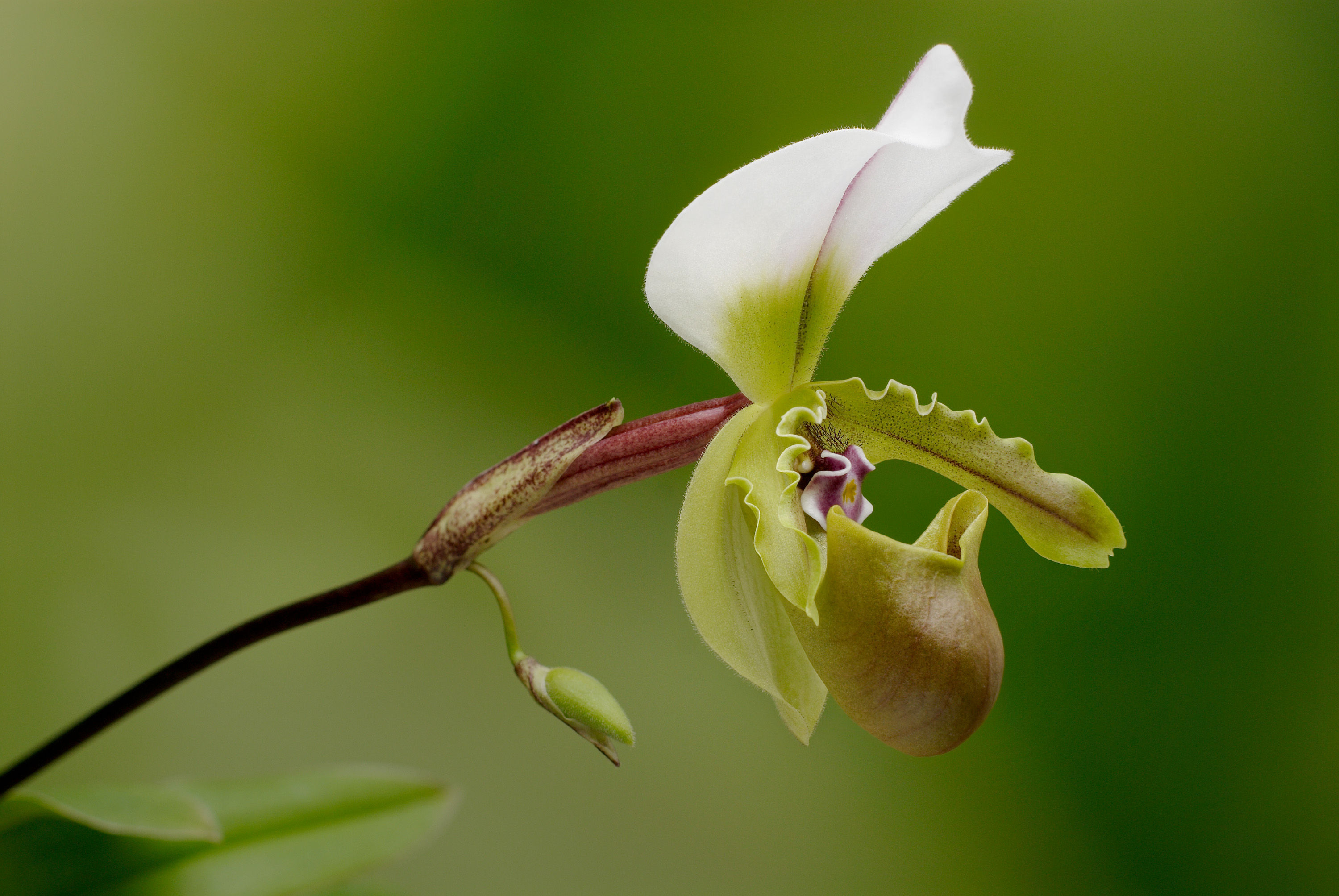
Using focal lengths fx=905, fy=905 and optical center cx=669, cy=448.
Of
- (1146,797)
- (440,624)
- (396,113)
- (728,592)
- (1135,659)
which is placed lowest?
(1146,797)

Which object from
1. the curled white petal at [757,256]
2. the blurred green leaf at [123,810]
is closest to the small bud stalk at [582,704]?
the curled white petal at [757,256]

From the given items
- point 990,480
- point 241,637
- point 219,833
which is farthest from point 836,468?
point 219,833

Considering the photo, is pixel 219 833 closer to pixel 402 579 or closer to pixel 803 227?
pixel 402 579

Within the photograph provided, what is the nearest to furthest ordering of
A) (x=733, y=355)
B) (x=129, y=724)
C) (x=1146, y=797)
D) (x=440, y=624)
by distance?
(x=733, y=355)
(x=129, y=724)
(x=440, y=624)
(x=1146, y=797)

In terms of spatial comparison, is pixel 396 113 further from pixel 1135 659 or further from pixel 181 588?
pixel 1135 659

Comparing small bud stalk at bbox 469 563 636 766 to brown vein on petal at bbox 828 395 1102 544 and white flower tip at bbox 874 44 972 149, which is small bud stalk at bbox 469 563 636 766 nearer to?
brown vein on petal at bbox 828 395 1102 544

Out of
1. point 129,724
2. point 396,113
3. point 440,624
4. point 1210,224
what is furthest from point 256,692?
point 1210,224

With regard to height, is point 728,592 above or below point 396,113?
below

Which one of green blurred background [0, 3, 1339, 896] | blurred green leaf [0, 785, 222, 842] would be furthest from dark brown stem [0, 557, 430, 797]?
green blurred background [0, 3, 1339, 896]

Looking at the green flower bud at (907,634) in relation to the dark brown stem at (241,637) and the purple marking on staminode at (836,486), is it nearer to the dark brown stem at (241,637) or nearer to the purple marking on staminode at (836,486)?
the purple marking on staminode at (836,486)
